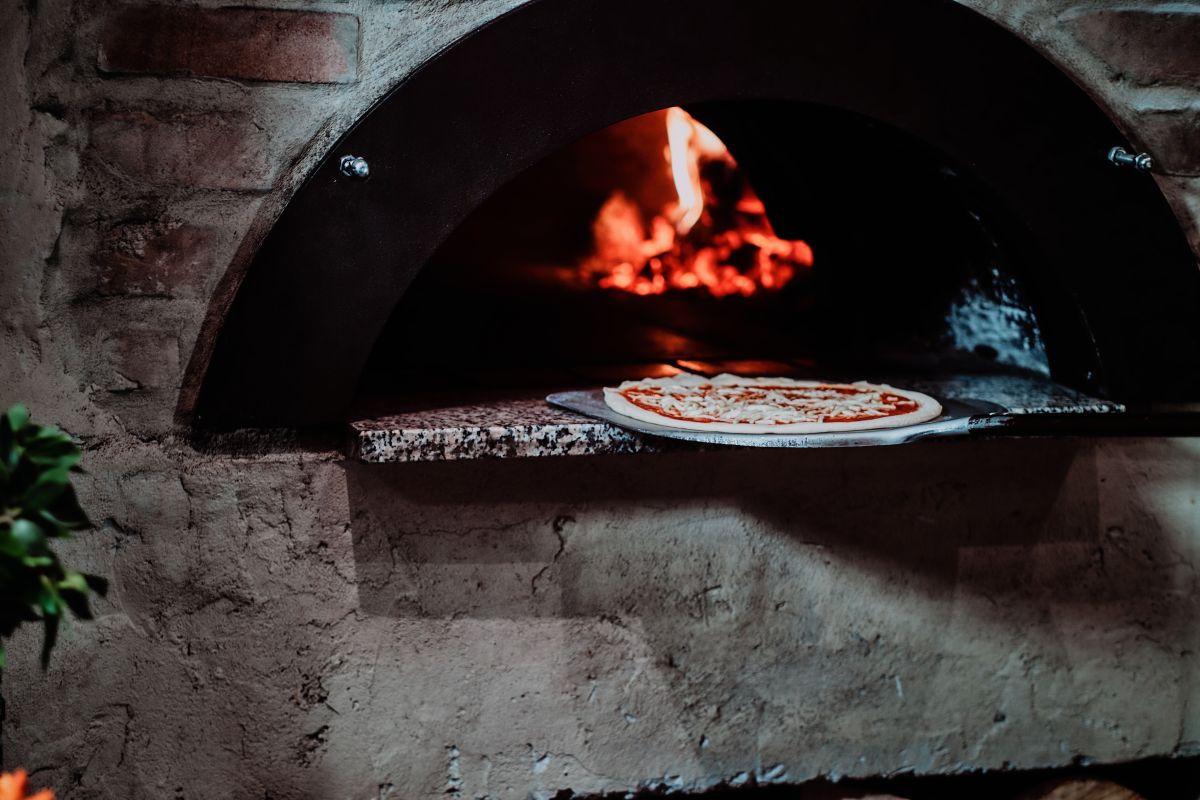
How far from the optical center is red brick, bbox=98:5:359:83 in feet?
3.99

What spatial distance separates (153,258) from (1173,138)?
145 cm

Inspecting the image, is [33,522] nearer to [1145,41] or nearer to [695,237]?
[695,237]

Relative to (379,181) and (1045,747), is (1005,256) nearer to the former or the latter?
(1045,747)

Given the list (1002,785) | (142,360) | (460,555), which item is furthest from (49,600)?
(1002,785)

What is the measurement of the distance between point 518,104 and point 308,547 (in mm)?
650

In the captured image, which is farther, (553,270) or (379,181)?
(553,270)

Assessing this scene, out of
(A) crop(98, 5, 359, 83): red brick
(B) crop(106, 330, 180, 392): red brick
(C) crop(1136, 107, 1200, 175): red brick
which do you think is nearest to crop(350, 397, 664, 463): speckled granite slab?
(B) crop(106, 330, 180, 392): red brick

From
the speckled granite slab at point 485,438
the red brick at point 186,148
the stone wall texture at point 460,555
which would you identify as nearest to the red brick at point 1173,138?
the stone wall texture at point 460,555

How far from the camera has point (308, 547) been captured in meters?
1.37

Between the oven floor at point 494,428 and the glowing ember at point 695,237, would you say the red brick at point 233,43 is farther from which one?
the glowing ember at point 695,237

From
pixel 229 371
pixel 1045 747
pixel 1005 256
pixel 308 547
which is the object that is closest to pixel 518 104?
pixel 229 371

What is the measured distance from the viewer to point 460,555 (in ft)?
4.66

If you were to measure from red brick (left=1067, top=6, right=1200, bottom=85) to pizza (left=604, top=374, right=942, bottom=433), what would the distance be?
57 centimetres

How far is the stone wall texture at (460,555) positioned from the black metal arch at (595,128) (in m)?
0.06
